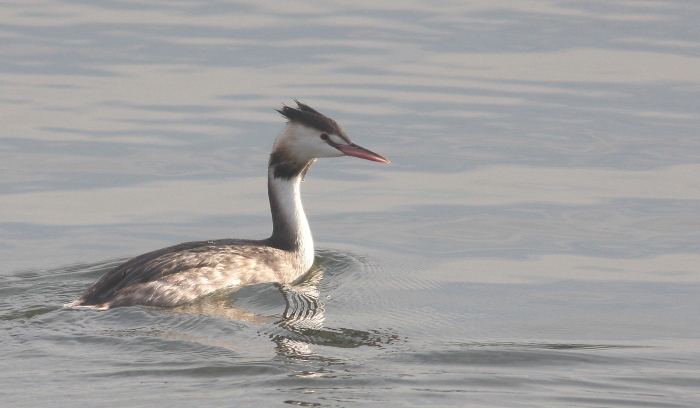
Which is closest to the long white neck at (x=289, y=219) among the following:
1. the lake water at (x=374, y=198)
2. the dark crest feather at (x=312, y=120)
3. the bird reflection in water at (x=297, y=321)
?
the lake water at (x=374, y=198)

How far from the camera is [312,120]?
36.4 ft

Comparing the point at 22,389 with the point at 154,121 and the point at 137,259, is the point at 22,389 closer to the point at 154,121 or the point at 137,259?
the point at 137,259

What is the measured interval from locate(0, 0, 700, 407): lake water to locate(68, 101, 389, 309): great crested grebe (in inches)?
8.3

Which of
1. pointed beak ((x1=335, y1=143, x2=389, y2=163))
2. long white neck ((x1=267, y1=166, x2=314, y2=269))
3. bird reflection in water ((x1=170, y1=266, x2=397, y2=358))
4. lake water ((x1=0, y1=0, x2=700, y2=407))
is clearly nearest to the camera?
lake water ((x1=0, y1=0, x2=700, y2=407))

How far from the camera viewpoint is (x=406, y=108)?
16.0 meters

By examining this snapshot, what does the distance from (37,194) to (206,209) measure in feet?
6.43

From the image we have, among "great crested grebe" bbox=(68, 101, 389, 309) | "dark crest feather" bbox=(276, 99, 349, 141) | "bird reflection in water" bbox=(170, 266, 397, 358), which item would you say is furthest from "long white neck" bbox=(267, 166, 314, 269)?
"dark crest feather" bbox=(276, 99, 349, 141)

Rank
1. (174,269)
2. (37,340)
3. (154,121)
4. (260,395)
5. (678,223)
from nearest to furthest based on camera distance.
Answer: (260,395) < (37,340) < (174,269) < (678,223) < (154,121)

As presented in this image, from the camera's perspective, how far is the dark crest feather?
11070 millimetres

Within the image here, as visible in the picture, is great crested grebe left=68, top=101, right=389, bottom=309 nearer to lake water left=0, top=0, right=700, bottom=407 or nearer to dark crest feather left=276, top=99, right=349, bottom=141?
dark crest feather left=276, top=99, right=349, bottom=141

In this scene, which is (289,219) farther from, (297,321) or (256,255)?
(297,321)

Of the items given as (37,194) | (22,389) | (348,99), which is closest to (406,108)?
(348,99)

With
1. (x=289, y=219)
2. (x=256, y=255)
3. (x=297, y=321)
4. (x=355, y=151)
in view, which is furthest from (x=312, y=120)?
(x=297, y=321)

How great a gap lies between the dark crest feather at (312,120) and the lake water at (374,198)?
1.39m
